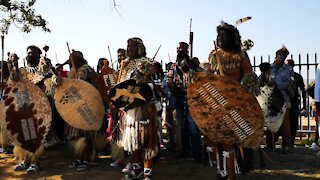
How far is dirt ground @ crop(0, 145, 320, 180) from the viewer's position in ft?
19.6

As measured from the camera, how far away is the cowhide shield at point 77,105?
19.8ft

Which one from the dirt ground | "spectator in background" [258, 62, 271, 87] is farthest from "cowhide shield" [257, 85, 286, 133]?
the dirt ground

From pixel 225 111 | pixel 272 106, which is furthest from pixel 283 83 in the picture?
pixel 225 111

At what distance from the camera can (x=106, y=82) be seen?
6.30m

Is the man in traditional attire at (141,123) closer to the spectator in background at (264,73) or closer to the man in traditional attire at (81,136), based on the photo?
the man in traditional attire at (81,136)

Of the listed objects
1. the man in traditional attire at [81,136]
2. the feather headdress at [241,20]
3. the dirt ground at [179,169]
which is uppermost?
the feather headdress at [241,20]

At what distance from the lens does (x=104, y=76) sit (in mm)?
6359

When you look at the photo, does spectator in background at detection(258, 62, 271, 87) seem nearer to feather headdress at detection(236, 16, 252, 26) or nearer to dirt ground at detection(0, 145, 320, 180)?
dirt ground at detection(0, 145, 320, 180)

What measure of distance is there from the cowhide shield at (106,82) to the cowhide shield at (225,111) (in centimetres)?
168

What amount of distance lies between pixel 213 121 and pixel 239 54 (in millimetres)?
898

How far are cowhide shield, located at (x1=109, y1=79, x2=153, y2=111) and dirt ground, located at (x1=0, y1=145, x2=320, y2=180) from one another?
4.10 ft

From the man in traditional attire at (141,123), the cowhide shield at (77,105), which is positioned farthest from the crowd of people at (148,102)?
the cowhide shield at (77,105)

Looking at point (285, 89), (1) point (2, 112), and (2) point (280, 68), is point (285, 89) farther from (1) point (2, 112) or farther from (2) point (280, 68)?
(1) point (2, 112)

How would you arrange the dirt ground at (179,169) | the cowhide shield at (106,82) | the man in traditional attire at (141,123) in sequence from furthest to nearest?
1. the cowhide shield at (106,82)
2. the dirt ground at (179,169)
3. the man in traditional attire at (141,123)
